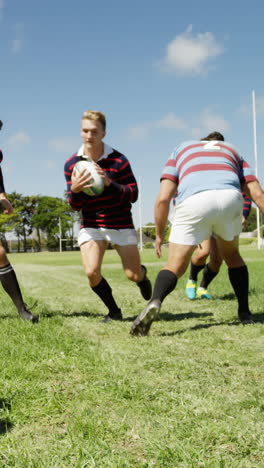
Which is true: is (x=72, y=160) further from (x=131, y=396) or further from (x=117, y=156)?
(x=131, y=396)

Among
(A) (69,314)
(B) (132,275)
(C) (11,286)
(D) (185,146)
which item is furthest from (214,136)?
(C) (11,286)

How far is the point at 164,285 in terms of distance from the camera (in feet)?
14.0

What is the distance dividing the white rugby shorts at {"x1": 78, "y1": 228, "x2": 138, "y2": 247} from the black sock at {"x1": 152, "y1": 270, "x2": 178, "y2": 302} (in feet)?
3.25

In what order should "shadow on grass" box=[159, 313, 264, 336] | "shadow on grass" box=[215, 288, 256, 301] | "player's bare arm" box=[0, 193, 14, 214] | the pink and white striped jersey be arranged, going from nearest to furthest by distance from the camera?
the pink and white striped jersey < "shadow on grass" box=[159, 313, 264, 336] < "player's bare arm" box=[0, 193, 14, 214] < "shadow on grass" box=[215, 288, 256, 301]

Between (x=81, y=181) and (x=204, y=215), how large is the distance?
1.38 m

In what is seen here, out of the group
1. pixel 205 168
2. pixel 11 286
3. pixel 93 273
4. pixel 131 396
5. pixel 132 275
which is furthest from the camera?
pixel 132 275

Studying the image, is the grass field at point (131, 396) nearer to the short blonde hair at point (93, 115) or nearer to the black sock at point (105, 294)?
the black sock at point (105, 294)

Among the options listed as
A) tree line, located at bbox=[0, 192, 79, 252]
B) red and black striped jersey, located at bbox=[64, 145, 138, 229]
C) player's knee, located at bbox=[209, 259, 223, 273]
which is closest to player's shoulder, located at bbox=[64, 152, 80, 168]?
red and black striped jersey, located at bbox=[64, 145, 138, 229]

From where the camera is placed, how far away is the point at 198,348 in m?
3.76

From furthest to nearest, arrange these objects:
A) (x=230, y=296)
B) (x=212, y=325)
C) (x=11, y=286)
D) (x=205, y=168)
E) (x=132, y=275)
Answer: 1. (x=230, y=296)
2. (x=132, y=275)
3. (x=11, y=286)
4. (x=212, y=325)
5. (x=205, y=168)

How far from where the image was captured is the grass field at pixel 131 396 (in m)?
1.88

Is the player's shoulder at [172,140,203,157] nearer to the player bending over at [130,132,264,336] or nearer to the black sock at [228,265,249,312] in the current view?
the player bending over at [130,132,264,336]

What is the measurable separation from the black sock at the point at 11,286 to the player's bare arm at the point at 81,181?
125 cm

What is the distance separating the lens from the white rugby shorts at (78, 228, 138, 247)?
5227 mm
